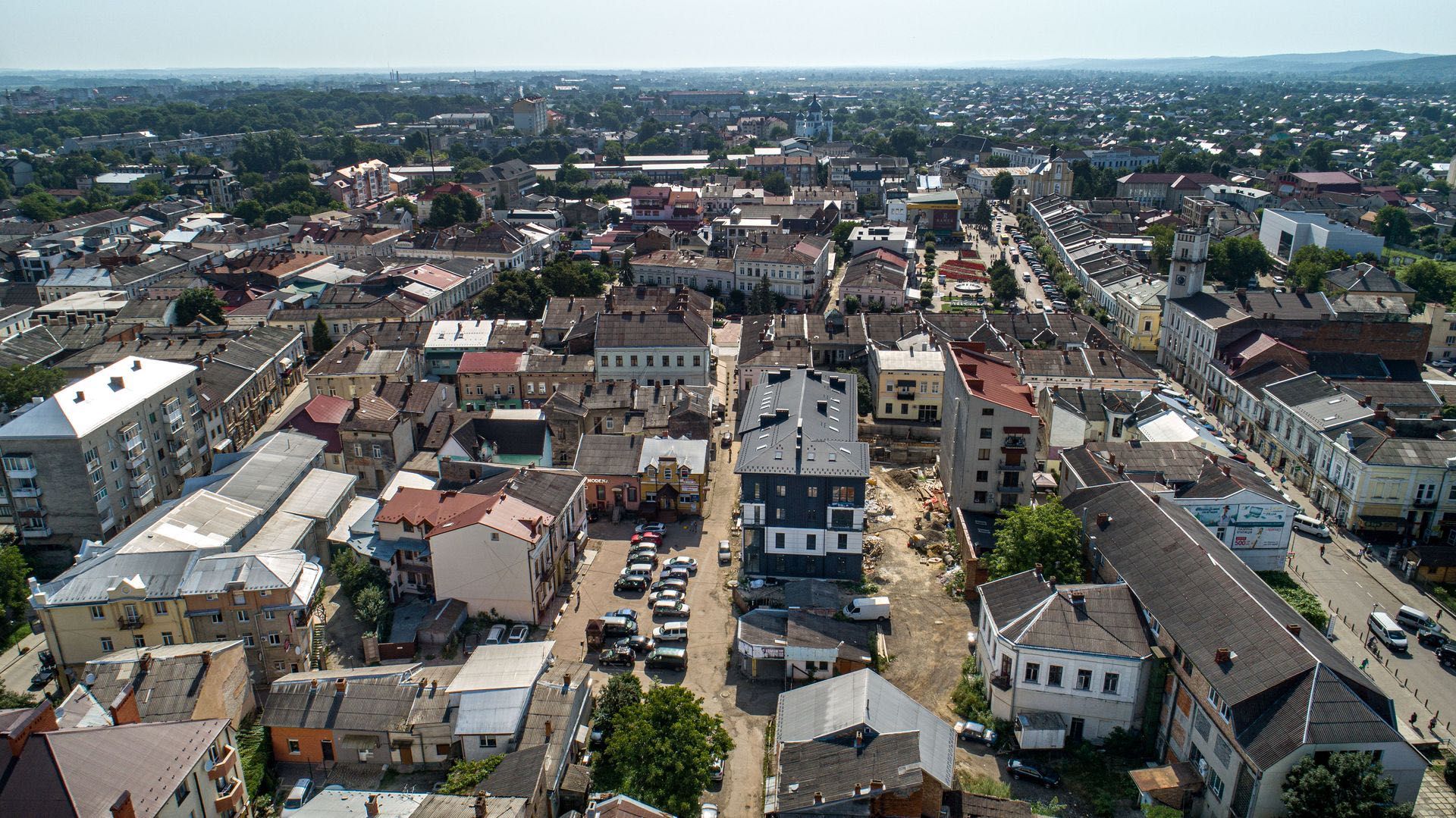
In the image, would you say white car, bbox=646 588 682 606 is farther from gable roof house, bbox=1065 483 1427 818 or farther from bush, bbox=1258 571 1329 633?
bush, bbox=1258 571 1329 633

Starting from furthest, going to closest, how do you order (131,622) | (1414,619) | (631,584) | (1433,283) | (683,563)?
(1433,283)
(683,563)
(631,584)
(1414,619)
(131,622)

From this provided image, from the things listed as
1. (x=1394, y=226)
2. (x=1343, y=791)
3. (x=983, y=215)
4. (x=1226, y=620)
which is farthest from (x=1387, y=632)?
(x=983, y=215)

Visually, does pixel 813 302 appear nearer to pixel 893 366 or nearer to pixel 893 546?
pixel 893 366

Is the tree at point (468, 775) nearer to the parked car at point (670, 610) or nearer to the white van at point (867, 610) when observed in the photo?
the parked car at point (670, 610)

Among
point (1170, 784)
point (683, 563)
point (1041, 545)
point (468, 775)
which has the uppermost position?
point (1041, 545)

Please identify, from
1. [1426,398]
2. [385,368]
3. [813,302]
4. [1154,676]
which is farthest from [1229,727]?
[813,302]

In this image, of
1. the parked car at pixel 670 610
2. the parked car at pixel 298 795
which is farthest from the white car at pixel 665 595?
the parked car at pixel 298 795

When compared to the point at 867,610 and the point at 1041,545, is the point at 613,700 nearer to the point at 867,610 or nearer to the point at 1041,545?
the point at 867,610
